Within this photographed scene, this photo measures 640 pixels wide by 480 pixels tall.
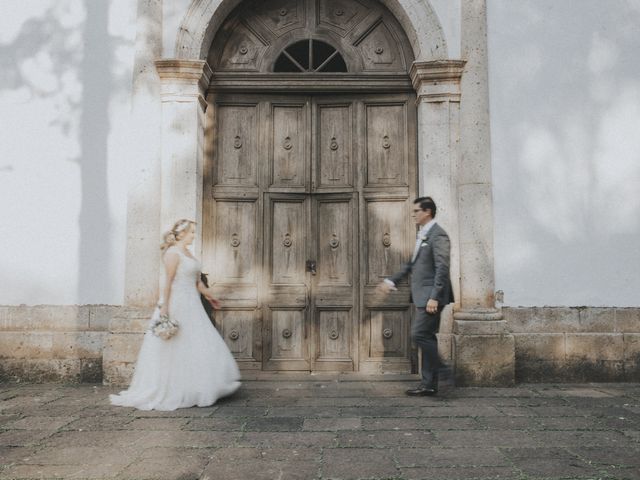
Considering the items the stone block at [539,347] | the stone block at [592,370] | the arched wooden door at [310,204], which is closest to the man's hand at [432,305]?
the arched wooden door at [310,204]

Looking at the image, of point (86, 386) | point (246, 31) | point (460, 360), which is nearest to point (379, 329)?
point (460, 360)

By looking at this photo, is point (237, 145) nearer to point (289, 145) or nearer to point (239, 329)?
point (289, 145)

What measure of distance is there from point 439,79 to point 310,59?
57.4 inches

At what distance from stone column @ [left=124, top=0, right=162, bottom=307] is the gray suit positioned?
2564 mm

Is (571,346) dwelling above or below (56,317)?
below

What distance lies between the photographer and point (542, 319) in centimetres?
582

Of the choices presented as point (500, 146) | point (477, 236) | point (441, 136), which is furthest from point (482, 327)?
point (441, 136)

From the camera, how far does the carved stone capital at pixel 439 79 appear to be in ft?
19.3

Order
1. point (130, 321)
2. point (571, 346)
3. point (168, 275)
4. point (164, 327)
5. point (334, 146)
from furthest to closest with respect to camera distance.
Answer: point (334, 146), point (571, 346), point (130, 321), point (168, 275), point (164, 327)

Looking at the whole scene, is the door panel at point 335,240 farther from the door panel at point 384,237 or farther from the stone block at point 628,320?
the stone block at point 628,320

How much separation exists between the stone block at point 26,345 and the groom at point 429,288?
3536 millimetres

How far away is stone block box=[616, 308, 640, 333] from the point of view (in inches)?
229

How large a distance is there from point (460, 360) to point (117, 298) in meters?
3.57

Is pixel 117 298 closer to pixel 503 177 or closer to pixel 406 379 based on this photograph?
pixel 406 379
